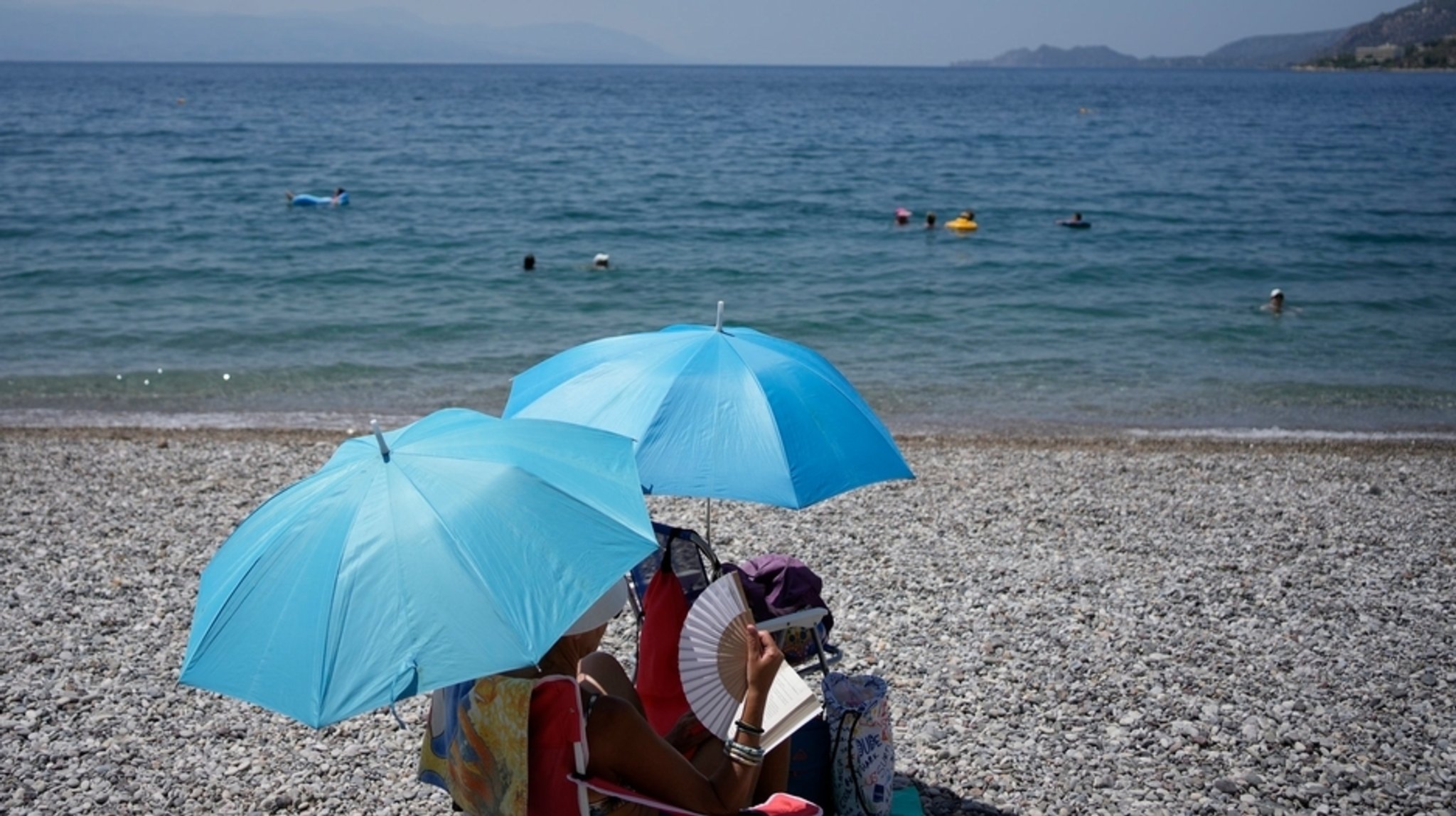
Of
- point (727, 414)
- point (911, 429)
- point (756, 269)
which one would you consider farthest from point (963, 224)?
point (727, 414)

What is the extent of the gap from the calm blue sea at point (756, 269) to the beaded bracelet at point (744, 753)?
8.64m

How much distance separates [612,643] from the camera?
20.5 feet

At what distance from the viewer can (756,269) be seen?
20.9m

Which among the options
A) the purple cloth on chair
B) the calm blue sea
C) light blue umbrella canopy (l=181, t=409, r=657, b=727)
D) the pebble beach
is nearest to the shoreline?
the calm blue sea

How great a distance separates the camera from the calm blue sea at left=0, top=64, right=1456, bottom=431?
13328 millimetres

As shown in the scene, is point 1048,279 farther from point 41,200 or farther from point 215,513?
point 41,200

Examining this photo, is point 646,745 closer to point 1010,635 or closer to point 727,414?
point 727,414

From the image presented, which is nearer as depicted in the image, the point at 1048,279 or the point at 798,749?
the point at 798,749

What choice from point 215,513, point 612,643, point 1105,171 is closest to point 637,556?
point 612,643

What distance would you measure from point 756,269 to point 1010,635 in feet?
50.3

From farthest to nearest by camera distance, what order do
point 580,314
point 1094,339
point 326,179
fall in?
point 326,179 → point 580,314 → point 1094,339

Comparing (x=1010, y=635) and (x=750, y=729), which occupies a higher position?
(x=750, y=729)

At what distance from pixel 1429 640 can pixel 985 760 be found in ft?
8.96

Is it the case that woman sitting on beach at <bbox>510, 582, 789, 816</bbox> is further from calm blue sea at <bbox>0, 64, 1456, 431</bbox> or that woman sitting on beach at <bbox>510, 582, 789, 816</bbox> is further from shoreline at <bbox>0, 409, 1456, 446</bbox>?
calm blue sea at <bbox>0, 64, 1456, 431</bbox>
